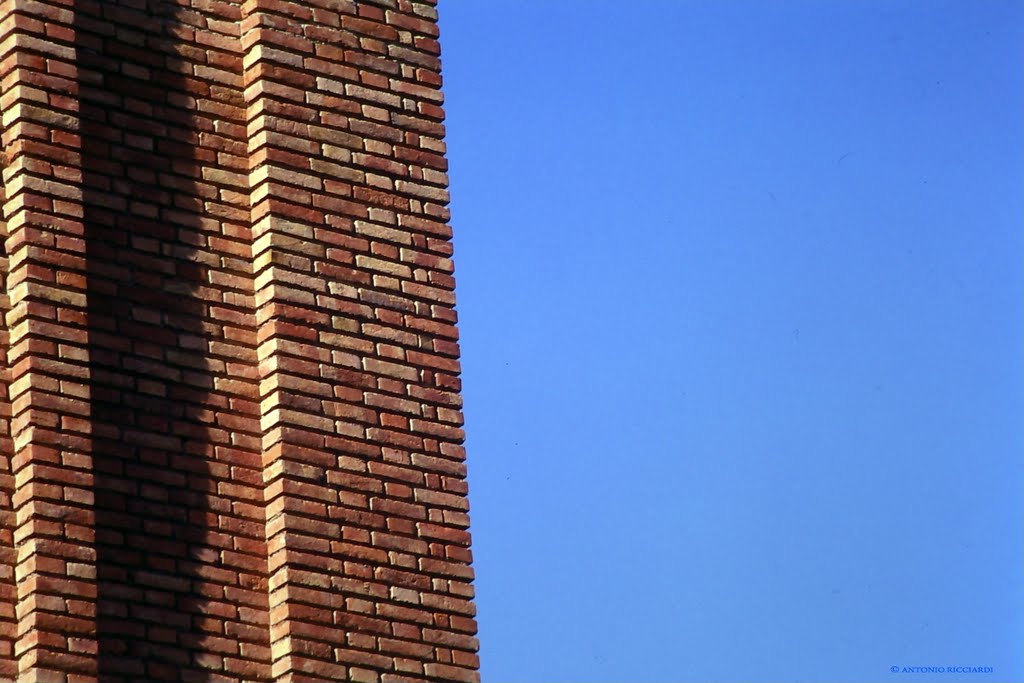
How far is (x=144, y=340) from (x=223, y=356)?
1.11ft

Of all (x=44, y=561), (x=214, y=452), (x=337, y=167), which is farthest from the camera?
(x=337, y=167)

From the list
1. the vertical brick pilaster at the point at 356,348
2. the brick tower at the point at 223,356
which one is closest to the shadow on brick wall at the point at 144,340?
the brick tower at the point at 223,356

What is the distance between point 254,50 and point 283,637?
2.49 m

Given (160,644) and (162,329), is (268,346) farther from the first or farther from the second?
(160,644)

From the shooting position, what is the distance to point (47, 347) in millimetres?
8219

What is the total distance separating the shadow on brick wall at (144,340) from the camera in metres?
8.16

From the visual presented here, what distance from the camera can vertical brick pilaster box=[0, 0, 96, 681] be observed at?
25.8ft

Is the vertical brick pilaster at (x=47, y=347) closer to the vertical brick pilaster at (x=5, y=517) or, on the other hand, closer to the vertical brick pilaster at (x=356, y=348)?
the vertical brick pilaster at (x=5, y=517)

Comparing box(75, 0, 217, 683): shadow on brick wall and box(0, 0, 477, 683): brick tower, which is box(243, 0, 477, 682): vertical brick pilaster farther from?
box(75, 0, 217, 683): shadow on brick wall

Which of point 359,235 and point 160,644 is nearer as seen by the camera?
point 160,644

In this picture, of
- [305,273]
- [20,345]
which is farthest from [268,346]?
[20,345]

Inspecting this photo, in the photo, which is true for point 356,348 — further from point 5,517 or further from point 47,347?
point 5,517

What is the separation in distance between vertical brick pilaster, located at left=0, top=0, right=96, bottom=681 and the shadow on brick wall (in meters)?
0.09

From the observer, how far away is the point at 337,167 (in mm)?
9195
